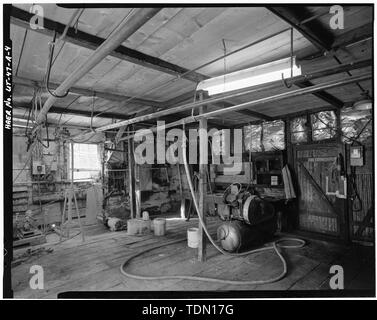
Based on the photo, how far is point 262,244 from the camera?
5.20m

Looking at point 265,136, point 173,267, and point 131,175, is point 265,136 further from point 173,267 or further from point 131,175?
point 173,267

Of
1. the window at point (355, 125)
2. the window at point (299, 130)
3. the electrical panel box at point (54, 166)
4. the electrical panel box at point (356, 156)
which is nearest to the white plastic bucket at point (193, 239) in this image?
the window at point (299, 130)

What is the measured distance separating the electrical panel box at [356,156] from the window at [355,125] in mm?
188

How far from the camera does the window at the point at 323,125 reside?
18.9 feet

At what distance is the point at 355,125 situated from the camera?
530cm

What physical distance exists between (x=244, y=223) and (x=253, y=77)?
2.95 m

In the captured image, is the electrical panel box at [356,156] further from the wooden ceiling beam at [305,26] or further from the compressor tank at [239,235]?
the wooden ceiling beam at [305,26]

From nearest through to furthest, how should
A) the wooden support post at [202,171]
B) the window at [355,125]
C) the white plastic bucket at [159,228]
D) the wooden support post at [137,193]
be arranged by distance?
the wooden support post at [202,171] < the window at [355,125] < the white plastic bucket at [159,228] < the wooden support post at [137,193]

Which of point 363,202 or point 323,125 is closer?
point 363,202

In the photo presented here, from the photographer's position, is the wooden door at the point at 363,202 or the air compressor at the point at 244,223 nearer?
the air compressor at the point at 244,223

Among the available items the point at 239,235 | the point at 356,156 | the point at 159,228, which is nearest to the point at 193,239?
the point at 239,235

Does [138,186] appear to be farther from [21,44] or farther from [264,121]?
[21,44]

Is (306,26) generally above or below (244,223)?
above
